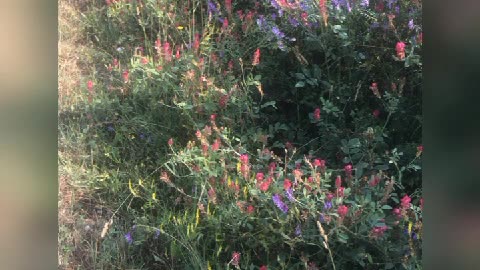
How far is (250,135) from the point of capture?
2.25 m

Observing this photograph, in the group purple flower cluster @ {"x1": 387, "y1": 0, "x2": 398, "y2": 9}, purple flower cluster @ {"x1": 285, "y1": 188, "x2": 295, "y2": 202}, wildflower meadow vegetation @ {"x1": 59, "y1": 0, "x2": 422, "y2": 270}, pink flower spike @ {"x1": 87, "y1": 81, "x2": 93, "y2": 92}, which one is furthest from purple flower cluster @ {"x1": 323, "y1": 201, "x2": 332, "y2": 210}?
pink flower spike @ {"x1": 87, "y1": 81, "x2": 93, "y2": 92}

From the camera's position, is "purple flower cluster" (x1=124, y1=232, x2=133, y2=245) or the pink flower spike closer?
"purple flower cluster" (x1=124, y1=232, x2=133, y2=245)

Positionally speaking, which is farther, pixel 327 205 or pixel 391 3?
pixel 391 3

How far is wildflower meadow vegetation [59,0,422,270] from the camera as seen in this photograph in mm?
2072

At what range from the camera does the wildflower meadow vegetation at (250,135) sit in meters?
2.07

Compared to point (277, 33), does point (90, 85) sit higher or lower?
lower

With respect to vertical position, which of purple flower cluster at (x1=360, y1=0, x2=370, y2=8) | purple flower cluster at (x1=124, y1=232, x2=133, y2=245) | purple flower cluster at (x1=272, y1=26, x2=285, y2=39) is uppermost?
purple flower cluster at (x1=360, y1=0, x2=370, y2=8)

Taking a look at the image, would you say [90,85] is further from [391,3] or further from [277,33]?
[391,3]

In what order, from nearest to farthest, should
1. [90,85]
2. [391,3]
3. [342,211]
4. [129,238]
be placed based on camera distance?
[342,211], [391,3], [129,238], [90,85]

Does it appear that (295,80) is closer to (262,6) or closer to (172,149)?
(262,6)

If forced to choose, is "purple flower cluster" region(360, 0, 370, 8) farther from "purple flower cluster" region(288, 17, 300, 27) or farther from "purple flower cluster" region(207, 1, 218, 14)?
"purple flower cluster" region(207, 1, 218, 14)

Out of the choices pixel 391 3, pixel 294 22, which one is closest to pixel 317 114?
pixel 294 22
